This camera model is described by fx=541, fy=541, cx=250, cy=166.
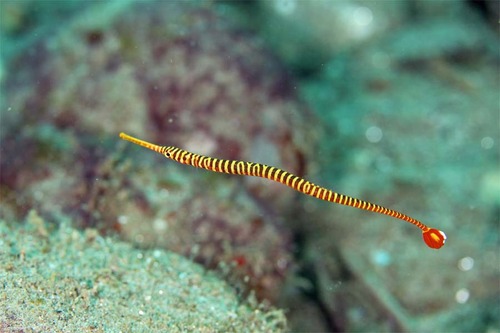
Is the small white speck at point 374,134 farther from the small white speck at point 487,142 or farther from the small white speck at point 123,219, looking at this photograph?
the small white speck at point 123,219

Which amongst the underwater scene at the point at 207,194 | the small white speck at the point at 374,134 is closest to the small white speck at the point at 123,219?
the underwater scene at the point at 207,194

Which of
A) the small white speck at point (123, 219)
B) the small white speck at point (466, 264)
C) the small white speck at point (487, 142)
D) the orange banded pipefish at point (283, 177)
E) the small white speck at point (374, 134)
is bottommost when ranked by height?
the small white speck at point (123, 219)

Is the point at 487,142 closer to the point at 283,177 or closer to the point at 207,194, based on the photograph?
the point at 207,194

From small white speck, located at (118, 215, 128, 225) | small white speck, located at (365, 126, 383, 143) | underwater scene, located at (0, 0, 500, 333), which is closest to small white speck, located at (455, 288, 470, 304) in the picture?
underwater scene, located at (0, 0, 500, 333)

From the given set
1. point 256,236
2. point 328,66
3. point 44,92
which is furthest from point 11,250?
point 328,66

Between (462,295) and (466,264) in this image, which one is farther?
(466,264)

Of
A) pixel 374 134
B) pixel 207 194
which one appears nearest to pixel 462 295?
pixel 207 194

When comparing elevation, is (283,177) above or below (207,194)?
above
